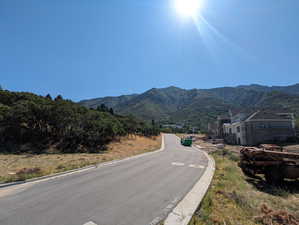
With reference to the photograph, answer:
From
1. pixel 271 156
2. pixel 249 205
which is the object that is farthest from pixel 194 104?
pixel 249 205

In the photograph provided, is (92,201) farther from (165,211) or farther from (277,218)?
(277,218)

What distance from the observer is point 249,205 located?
13.8 ft

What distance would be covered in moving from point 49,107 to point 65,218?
742 inches

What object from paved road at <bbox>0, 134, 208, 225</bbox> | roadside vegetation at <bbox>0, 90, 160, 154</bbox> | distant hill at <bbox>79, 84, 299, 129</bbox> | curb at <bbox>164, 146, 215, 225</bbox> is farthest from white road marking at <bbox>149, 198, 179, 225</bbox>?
distant hill at <bbox>79, 84, 299, 129</bbox>

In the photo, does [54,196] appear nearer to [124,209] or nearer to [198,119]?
[124,209]

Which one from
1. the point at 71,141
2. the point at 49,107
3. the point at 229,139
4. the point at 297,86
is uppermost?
the point at 297,86

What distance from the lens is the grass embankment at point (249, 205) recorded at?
351 centimetres

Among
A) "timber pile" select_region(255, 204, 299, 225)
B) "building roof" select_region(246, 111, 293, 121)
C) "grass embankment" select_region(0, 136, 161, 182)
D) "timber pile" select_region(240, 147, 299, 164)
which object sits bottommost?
"grass embankment" select_region(0, 136, 161, 182)

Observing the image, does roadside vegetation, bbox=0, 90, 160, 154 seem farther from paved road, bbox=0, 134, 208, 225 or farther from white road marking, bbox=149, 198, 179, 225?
white road marking, bbox=149, 198, 179, 225

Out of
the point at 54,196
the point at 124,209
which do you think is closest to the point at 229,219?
the point at 124,209

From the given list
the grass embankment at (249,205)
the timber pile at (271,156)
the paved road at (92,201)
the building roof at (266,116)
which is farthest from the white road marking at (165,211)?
the building roof at (266,116)

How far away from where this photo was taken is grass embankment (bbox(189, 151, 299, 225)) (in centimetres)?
351

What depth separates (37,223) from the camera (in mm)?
3225

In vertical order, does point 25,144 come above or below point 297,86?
below
